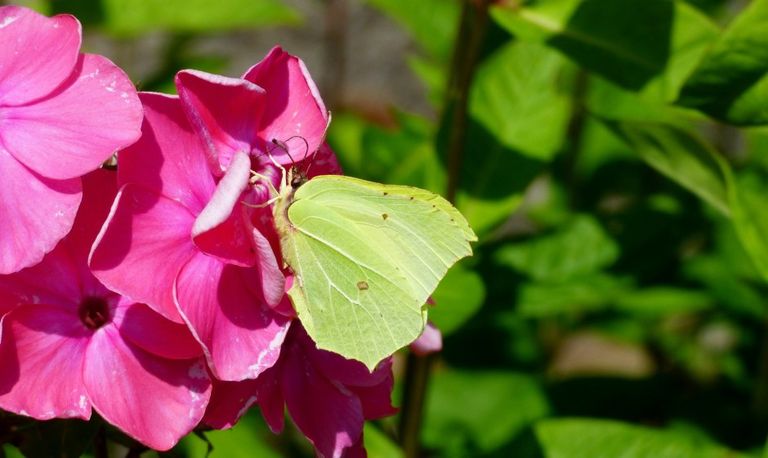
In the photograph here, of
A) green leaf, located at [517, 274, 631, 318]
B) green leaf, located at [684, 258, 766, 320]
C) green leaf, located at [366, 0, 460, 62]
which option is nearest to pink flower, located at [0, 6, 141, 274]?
green leaf, located at [517, 274, 631, 318]

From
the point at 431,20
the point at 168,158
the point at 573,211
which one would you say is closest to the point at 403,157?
the point at 431,20

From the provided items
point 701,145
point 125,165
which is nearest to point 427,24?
point 701,145

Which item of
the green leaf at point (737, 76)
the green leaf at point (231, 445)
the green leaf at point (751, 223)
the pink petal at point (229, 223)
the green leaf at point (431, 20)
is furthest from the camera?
the green leaf at point (431, 20)

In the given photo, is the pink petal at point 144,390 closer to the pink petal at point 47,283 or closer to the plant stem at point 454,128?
the pink petal at point 47,283

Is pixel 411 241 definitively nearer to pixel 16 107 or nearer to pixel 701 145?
pixel 16 107

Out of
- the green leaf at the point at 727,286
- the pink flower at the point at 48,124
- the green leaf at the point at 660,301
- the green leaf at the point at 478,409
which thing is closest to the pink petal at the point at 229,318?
the pink flower at the point at 48,124
